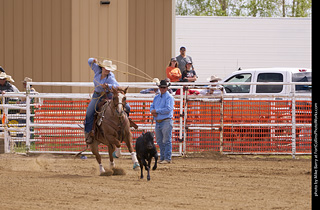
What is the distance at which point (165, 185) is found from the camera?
11273 millimetres

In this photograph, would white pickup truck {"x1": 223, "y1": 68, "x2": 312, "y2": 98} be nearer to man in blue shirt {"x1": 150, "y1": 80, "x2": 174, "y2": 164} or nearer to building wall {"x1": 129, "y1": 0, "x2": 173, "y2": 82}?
man in blue shirt {"x1": 150, "y1": 80, "x2": 174, "y2": 164}

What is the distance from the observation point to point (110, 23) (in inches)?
835

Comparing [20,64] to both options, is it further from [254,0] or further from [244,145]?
[254,0]

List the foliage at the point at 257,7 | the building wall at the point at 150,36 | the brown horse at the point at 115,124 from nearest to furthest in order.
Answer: the brown horse at the point at 115,124 → the building wall at the point at 150,36 → the foliage at the point at 257,7

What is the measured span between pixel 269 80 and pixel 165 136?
13.6ft

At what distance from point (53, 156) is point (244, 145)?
506 cm

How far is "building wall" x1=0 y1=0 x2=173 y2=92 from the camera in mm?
Answer: 21109

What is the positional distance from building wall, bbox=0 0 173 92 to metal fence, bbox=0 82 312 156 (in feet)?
10.8

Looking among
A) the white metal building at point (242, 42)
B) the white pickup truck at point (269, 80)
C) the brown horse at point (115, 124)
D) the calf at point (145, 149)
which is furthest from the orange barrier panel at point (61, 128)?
the white metal building at point (242, 42)

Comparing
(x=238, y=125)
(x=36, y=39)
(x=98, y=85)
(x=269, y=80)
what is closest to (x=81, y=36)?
(x=36, y=39)

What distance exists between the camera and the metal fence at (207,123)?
675 inches

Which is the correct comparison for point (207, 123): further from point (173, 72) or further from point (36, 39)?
point (36, 39)

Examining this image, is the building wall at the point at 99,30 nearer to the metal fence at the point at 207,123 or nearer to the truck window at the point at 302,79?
the metal fence at the point at 207,123

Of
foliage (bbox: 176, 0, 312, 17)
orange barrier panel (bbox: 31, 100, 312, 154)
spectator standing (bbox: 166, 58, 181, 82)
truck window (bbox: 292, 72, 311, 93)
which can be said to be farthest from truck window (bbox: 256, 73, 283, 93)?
foliage (bbox: 176, 0, 312, 17)
